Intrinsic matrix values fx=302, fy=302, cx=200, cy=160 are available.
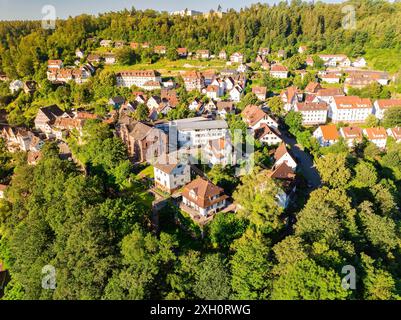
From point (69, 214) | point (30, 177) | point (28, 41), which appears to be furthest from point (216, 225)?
point (28, 41)

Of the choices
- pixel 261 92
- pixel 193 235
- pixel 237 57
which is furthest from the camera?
pixel 237 57

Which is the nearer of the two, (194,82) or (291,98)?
(291,98)

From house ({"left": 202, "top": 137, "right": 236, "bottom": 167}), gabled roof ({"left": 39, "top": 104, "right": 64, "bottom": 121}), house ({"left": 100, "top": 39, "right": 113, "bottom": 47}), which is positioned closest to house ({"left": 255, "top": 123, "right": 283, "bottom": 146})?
house ({"left": 202, "top": 137, "right": 236, "bottom": 167})

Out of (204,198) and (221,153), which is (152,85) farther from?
(204,198)

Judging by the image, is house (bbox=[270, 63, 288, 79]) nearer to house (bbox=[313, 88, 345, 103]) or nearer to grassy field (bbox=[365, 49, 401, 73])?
house (bbox=[313, 88, 345, 103])

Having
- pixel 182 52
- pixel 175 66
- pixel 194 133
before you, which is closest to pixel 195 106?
pixel 194 133

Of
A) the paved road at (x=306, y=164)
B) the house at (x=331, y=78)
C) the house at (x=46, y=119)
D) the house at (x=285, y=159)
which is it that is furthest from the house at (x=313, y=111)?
the house at (x=46, y=119)

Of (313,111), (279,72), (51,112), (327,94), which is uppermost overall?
(279,72)

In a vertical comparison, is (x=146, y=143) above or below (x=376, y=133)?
above

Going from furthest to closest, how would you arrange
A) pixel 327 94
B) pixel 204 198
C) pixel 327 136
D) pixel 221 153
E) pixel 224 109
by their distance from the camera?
pixel 327 94
pixel 224 109
pixel 327 136
pixel 221 153
pixel 204 198
